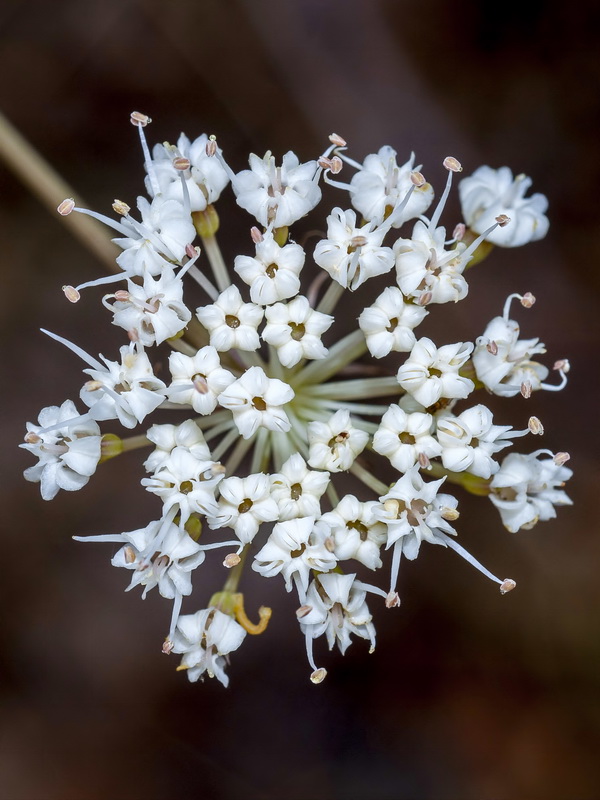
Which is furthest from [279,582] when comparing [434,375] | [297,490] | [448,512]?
[434,375]

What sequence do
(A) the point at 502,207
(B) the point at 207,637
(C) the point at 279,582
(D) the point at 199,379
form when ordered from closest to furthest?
(D) the point at 199,379, (B) the point at 207,637, (A) the point at 502,207, (C) the point at 279,582

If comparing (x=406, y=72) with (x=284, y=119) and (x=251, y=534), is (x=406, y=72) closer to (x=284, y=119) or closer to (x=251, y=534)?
(x=284, y=119)

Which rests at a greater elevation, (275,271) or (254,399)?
(275,271)

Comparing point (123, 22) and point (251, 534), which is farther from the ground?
point (123, 22)

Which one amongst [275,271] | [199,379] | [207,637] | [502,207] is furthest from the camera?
[502,207]

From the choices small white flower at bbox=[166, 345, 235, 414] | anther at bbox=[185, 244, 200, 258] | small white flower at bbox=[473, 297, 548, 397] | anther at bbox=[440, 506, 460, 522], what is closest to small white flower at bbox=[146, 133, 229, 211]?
anther at bbox=[185, 244, 200, 258]

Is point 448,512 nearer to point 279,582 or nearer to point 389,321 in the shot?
point 389,321

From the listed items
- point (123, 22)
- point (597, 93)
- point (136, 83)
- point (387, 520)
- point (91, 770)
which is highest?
point (597, 93)

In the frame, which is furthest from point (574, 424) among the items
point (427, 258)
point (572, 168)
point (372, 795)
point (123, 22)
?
point (123, 22)
